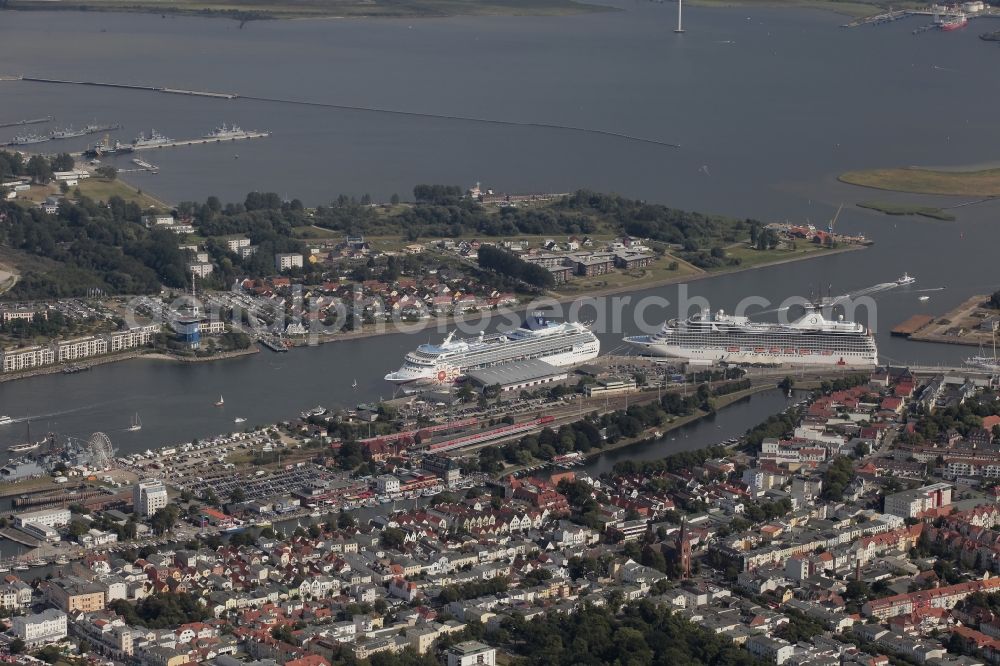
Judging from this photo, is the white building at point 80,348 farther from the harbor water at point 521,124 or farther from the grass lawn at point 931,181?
the grass lawn at point 931,181

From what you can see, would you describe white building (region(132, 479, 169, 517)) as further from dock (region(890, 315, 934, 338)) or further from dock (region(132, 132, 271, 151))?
dock (region(132, 132, 271, 151))

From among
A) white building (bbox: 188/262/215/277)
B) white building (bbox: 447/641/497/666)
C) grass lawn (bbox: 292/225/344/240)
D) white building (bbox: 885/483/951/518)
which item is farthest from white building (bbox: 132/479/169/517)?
grass lawn (bbox: 292/225/344/240)

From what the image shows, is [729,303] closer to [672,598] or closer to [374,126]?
[672,598]

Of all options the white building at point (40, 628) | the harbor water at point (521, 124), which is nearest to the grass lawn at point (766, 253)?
the harbor water at point (521, 124)

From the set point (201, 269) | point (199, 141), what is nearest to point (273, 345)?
point (201, 269)

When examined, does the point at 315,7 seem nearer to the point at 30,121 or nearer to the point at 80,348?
the point at 30,121
